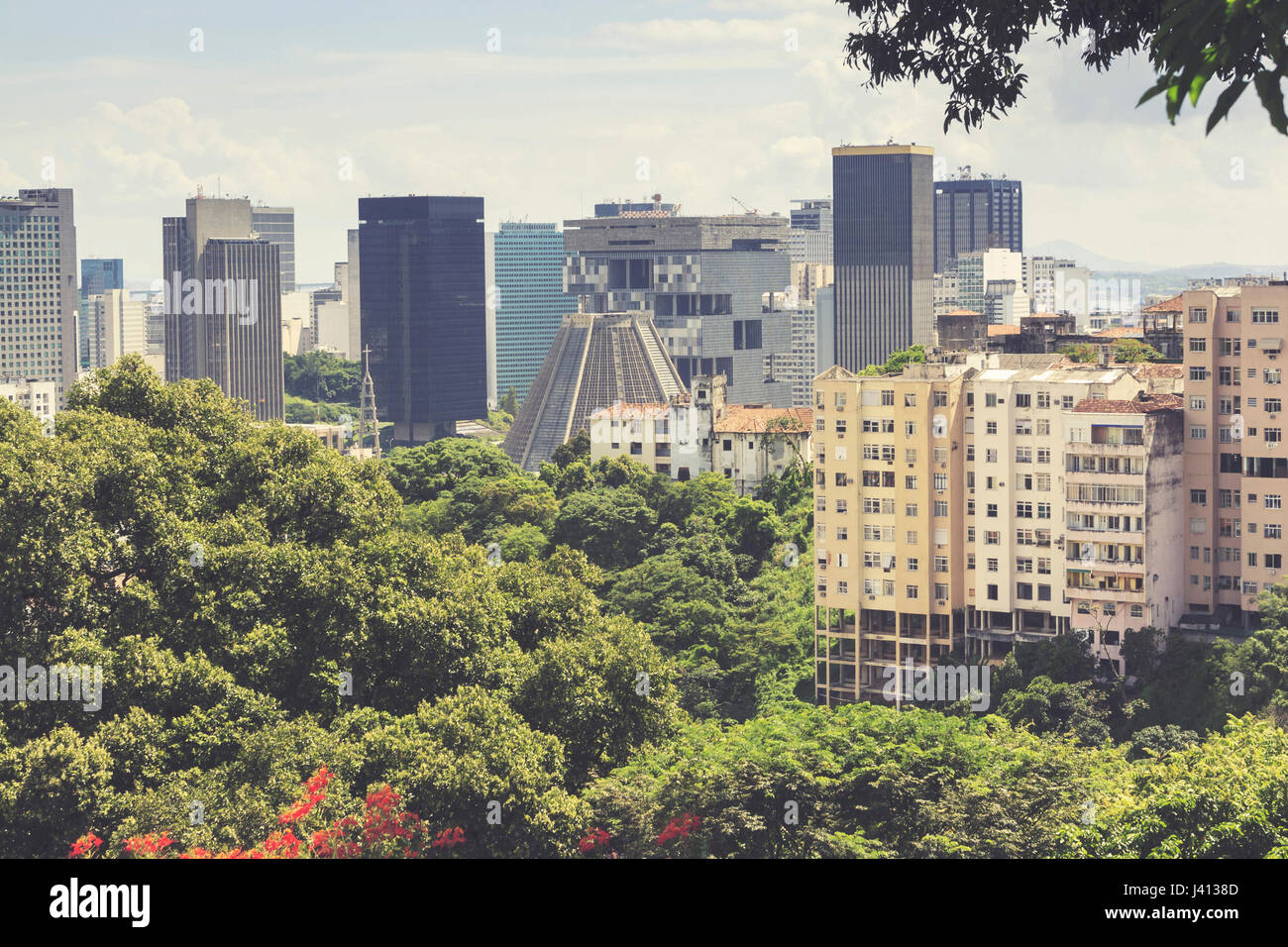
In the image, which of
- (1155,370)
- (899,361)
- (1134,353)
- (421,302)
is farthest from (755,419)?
(421,302)

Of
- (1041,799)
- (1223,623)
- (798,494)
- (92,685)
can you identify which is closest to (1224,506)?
(1223,623)

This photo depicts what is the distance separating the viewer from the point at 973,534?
5256 cm

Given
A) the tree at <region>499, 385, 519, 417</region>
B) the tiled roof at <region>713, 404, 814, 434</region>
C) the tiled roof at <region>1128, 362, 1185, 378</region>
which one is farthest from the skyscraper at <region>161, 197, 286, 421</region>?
the tiled roof at <region>1128, 362, 1185, 378</region>

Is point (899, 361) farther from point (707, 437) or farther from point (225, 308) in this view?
point (225, 308)

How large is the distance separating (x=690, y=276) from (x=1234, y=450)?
12137cm

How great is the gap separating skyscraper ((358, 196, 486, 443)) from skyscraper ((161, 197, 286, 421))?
1020cm

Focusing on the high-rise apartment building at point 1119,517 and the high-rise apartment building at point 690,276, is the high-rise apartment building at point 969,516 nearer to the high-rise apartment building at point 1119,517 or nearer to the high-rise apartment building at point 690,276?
the high-rise apartment building at point 1119,517

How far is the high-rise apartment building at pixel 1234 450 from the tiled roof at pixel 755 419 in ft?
86.5

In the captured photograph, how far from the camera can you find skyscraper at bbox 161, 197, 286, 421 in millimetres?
159375

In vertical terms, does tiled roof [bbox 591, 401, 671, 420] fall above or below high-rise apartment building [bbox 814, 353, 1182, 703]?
above

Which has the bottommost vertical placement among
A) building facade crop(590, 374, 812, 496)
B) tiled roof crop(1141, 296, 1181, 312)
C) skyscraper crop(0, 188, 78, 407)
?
building facade crop(590, 374, 812, 496)

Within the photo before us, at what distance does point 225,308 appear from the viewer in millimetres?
160250

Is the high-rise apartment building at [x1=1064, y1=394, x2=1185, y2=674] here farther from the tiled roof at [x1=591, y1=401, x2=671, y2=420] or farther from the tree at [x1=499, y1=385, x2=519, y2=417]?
the tree at [x1=499, y1=385, x2=519, y2=417]
